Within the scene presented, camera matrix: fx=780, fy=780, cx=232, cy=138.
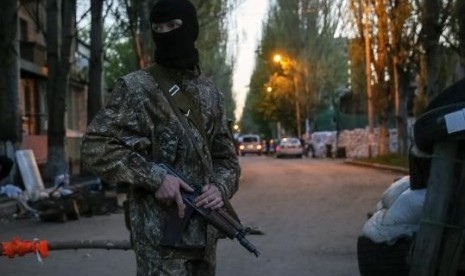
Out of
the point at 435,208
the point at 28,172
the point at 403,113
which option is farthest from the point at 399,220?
the point at 403,113

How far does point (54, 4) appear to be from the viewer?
21000 mm

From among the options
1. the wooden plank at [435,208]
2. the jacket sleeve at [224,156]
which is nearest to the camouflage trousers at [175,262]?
the jacket sleeve at [224,156]

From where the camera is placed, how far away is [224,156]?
11.0 ft

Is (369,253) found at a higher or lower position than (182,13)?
lower

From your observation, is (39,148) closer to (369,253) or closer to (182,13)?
(369,253)

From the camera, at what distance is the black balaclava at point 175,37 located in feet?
10.4

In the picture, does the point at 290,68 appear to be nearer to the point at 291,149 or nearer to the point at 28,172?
the point at 291,149

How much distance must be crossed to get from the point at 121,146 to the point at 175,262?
0.50 meters

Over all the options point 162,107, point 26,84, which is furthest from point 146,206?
point 26,84

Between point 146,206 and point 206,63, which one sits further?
point 206,63

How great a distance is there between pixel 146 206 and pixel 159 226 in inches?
3.9

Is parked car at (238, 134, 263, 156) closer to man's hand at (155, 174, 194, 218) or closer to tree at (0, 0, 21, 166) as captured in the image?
tree at (0, 0, 21, 166)

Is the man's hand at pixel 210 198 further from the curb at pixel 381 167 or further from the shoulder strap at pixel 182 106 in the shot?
the curb at pixel 381 167

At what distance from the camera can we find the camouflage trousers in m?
3.04
